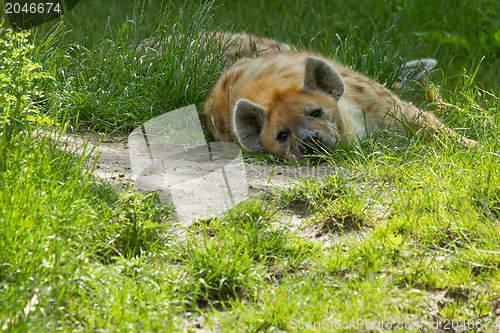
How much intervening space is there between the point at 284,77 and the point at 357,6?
10.5ft

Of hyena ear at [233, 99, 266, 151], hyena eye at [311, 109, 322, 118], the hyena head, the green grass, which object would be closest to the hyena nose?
the hyena head

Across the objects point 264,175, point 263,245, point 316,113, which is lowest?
point 264,175

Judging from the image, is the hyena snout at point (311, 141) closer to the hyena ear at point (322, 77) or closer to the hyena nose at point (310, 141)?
the hyena nose at point (310, 141)

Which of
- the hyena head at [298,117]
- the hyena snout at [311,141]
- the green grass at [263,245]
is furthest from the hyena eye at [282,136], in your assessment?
the green grass at [263,245]

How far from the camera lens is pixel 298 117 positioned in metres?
4.00

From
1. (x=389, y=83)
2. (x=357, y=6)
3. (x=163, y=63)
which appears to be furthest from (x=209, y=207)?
(x=357, y=6)

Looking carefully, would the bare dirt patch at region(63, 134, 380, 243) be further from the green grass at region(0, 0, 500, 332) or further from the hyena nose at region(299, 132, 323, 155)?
the hyena nose at region(299, 132, 323, 155)

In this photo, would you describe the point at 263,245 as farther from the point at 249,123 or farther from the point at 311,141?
the point at 249,123

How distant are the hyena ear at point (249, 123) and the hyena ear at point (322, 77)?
409 mm

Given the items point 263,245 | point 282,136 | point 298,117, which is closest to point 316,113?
point 298,117

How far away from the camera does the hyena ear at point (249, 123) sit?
13.5ft

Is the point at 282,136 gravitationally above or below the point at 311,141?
below

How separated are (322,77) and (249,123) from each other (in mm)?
628

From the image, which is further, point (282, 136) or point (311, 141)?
point (282, 136)
